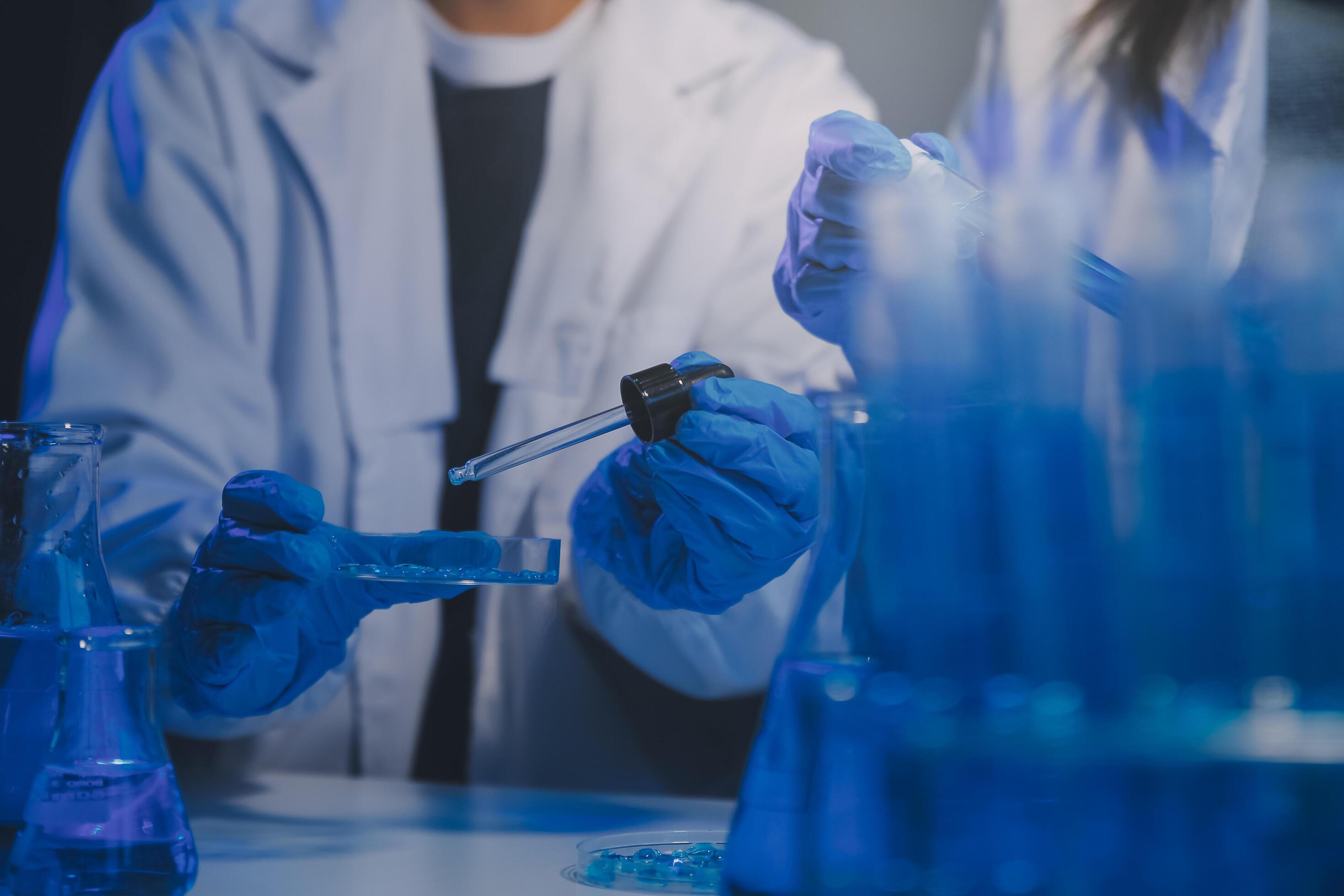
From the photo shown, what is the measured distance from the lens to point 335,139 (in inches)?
56.6

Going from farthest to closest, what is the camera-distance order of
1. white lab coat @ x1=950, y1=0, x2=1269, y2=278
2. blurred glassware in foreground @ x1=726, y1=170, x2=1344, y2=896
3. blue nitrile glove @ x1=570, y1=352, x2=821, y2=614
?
white lab coat @ x1=950, y1=0, x2=1269, y2=278 < blue nitrile glove @ x1=570, y1=352, x2=821, y2=614 < blurred glassware in foreground @ x1=726, y1=170, x2=1344, y2=896

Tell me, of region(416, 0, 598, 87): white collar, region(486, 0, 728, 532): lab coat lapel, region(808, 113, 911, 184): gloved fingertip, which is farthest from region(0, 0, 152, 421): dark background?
region(808, 113, 911, 184): gloved fingertip

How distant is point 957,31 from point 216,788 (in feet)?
4.07

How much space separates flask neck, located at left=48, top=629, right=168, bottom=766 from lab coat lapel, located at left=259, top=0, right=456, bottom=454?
811 millimetres

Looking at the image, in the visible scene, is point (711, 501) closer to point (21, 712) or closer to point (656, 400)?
point (656, 400)

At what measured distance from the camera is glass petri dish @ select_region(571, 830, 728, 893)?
2.20 ft

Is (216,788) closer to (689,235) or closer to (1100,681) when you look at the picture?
(689,235)

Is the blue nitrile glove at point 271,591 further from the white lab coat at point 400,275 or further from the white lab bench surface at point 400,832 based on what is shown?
the white lab coat at point 400,275

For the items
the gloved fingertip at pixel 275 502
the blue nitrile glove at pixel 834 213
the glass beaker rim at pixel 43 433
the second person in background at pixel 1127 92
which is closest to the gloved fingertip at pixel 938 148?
the blue nitrile glove at pixel 834 213

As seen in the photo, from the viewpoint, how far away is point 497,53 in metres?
1.44

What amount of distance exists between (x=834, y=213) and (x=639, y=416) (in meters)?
0.30

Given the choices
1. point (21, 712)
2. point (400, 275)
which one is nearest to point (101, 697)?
point (21, 712)

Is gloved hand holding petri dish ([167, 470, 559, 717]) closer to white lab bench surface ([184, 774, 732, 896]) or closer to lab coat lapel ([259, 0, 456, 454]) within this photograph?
white lab bench surface ([184, 774, 732, 896])

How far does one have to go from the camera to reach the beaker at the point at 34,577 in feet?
2.13
